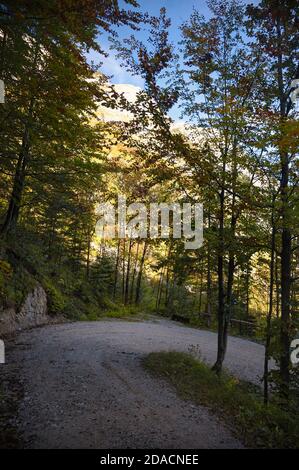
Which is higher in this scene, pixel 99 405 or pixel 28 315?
pixel 28 315

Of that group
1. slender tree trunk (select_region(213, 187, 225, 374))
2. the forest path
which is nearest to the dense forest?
slender tree trunk (select_region(213, 187, 225, 374))

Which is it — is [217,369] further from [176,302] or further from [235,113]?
[176,302]

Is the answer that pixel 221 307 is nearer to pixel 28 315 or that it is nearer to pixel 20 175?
pixel 28 315

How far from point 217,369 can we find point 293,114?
7.24m

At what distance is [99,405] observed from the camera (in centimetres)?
530

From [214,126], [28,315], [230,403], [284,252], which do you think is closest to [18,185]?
[28,315]

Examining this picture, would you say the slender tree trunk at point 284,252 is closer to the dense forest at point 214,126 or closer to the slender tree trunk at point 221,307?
the dense forest at point 214,126

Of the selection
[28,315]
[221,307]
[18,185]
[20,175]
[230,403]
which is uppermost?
[20,175]

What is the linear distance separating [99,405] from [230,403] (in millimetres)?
2802

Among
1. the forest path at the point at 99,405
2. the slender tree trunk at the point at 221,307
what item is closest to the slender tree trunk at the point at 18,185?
the forest path at the point at 99,405

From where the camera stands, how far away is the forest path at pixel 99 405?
438cm

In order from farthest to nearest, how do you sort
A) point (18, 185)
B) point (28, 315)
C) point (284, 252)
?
point (28, 315) < point (18, 185) < point (284, 252)

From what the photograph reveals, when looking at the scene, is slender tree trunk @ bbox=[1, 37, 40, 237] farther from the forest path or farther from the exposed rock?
the forest path

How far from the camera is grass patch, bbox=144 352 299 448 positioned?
5.16 metres
